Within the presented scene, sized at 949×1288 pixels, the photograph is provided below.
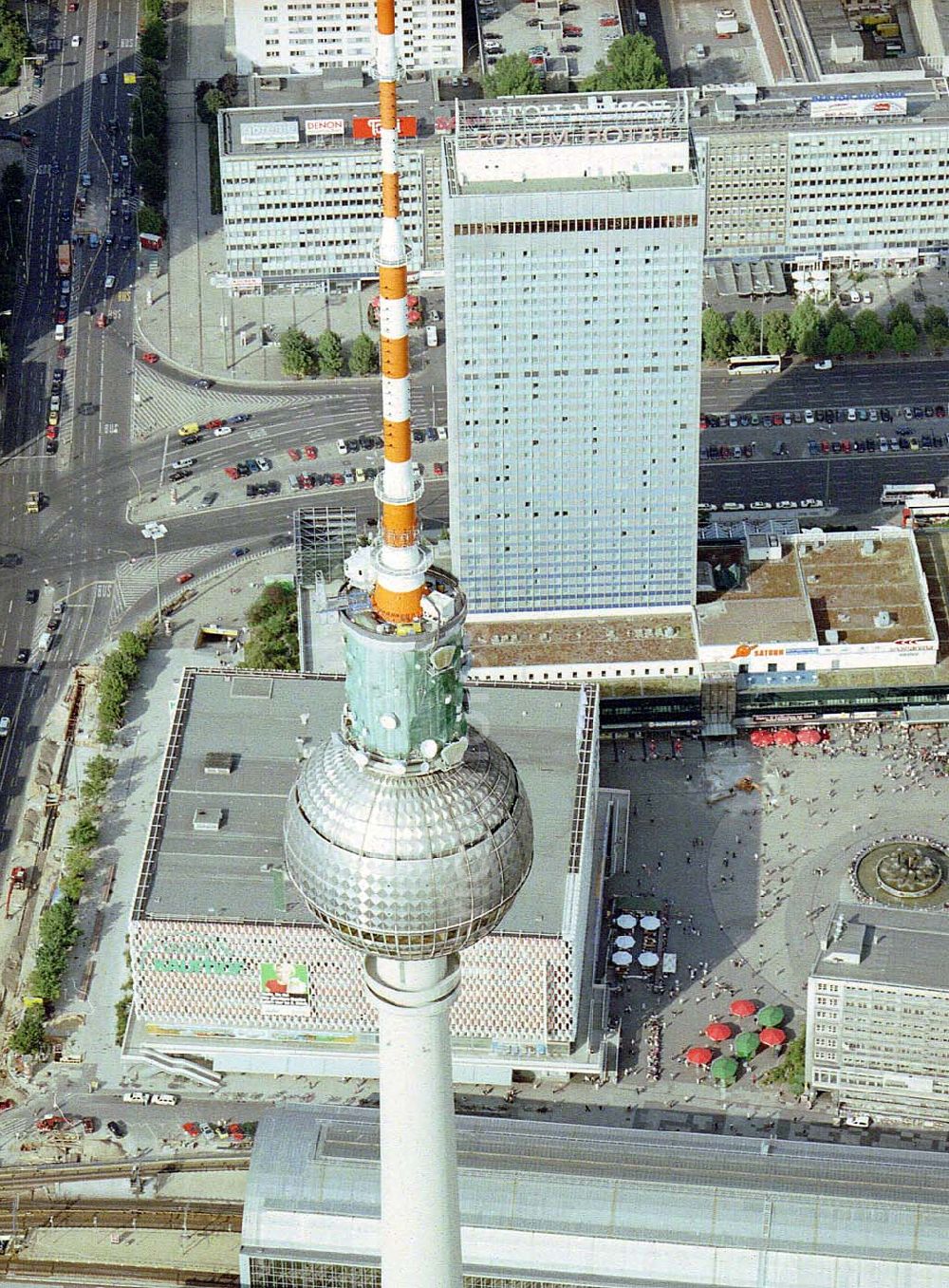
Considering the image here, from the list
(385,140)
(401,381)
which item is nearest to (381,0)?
(385,140)

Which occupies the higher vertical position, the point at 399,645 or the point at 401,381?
the point at 401,381

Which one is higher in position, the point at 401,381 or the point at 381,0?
the point at 381,0

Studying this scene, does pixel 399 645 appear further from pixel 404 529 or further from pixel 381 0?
pixel 381 0

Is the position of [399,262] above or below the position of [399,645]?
above

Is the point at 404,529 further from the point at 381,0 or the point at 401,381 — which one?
the point at 381,0

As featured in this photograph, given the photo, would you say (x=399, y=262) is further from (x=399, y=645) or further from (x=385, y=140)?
(x=399, y=645)

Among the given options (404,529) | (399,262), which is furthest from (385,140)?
(404,529)

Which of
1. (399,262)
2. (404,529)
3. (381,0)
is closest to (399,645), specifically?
(404,529)

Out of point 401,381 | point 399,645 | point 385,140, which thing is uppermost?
point 385,140
